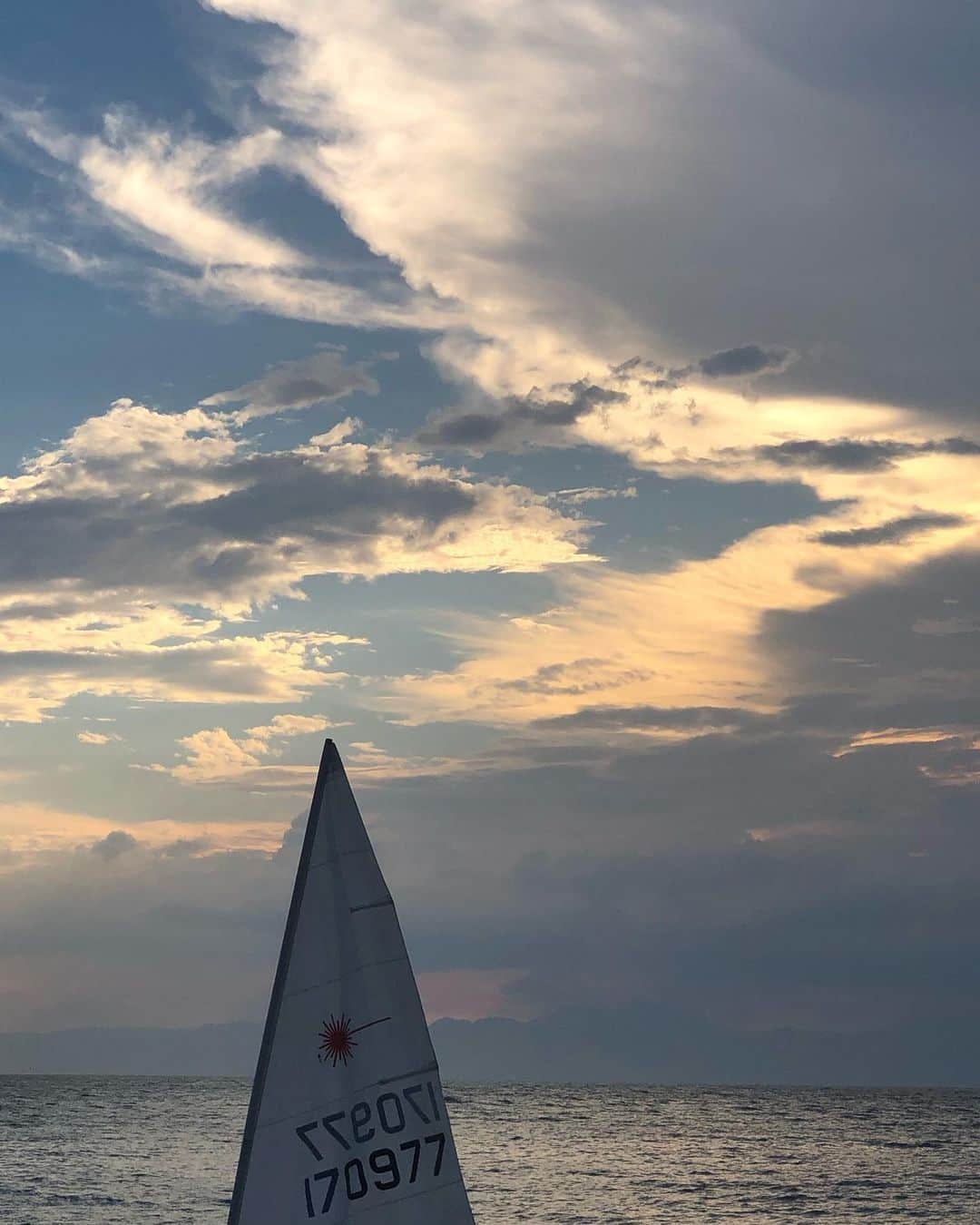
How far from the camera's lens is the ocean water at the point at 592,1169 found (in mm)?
70125

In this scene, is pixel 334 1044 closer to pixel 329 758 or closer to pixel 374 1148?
pixel 374 1148

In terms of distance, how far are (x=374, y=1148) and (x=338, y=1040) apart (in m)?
1.57

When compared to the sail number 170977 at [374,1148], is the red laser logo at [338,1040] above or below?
above

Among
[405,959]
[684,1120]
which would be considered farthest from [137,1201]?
[684,1120]

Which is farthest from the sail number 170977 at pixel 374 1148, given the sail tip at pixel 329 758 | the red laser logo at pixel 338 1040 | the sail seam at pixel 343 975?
the sail tip at pixel 329 758

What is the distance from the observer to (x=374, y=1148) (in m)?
17.4

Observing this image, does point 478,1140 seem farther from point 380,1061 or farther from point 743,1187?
point 380,1061

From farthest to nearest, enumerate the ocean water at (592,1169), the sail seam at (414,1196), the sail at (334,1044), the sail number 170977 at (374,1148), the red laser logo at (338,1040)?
the ocean water at (592,1169), the sail seam at (414,1196), the sail number 170977 at (374,1148), the red laser logo at (338,1040), the sail at (334,1044)

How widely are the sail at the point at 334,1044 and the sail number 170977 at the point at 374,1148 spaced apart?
2 cm

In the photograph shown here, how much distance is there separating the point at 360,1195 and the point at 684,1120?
6279 inches

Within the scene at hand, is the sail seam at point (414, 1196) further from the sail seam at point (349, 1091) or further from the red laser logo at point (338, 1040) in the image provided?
the red laser logo at point (338, 1040)

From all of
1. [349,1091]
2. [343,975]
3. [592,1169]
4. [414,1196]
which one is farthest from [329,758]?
[592,1169]

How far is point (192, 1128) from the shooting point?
133875 millimetres

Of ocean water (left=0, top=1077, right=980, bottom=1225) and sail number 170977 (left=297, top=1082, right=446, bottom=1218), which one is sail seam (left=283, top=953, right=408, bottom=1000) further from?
ocean water (left=0, top=1077, right=980, bottom=1225)
